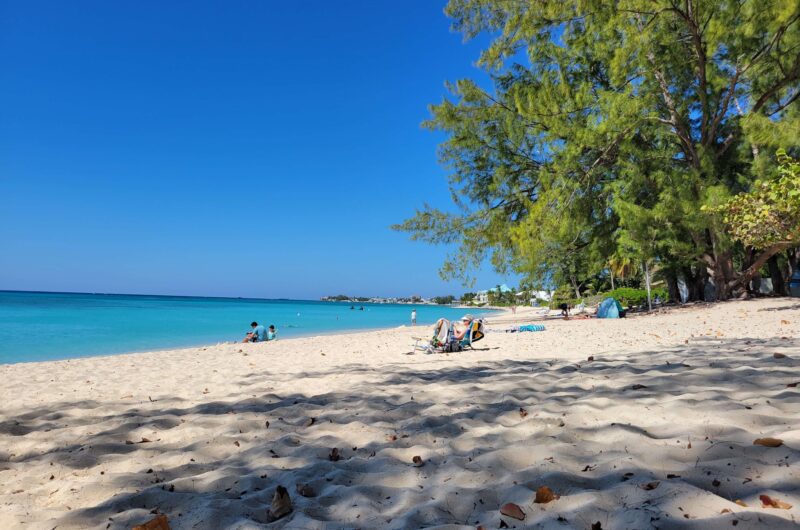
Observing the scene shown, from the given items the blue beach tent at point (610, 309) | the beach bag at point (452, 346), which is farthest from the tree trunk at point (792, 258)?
the beach bag at point (452, 346)

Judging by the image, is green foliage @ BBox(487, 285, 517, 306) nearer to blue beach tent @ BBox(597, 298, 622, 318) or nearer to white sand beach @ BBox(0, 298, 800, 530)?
blue beach tent @ BBox(597, 298, 622, 318)

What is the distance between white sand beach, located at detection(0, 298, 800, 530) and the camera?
5.58 ft

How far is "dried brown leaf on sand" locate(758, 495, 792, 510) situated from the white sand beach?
1cm

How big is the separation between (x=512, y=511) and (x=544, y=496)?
0.16m

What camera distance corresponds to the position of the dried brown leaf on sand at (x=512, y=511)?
5.32 feet

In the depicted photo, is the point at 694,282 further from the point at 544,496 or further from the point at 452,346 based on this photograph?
the point at 544,496

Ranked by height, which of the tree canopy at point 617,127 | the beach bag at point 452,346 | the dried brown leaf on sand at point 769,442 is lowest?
the beach bag at point 452,346

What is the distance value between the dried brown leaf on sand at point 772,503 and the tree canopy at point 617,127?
10.1 metres

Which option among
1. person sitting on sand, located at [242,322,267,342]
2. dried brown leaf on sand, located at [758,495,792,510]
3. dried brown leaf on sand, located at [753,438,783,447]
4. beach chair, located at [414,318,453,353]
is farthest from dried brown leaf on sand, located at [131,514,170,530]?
person sitting on sand, located at [242,322,267,342]

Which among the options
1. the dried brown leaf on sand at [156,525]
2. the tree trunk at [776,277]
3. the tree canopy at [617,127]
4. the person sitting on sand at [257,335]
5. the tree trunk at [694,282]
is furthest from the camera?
the tree trunk at [694,282]

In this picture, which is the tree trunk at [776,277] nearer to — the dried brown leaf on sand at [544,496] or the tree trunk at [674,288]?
the tree trunk at [674,288]

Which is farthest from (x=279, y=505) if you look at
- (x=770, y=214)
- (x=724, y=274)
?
(x=724, y=274)

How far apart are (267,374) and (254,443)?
3103 mm

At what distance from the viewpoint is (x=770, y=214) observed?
874 centimetres
